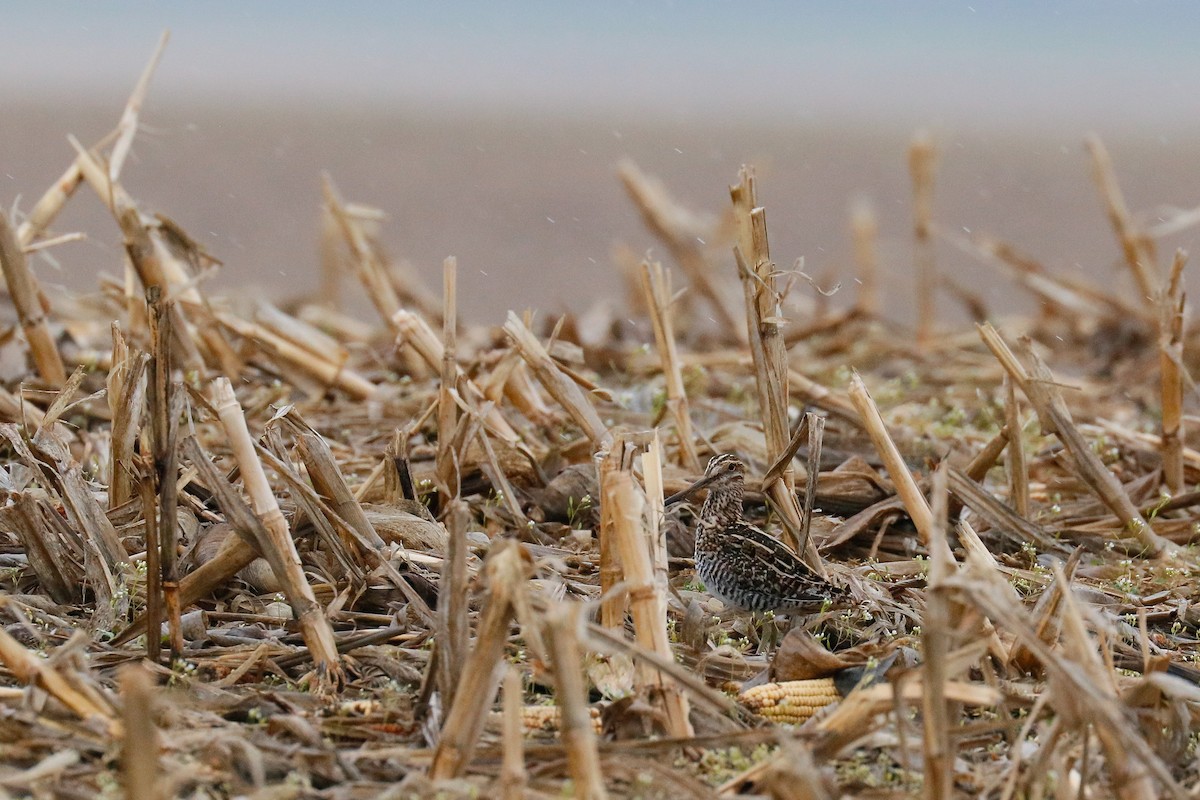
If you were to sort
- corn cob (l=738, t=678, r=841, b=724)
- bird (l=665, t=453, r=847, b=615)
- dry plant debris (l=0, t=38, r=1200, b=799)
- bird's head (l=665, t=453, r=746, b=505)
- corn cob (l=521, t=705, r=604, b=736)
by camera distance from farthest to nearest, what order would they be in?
bird's head (l=665, t=453, r=746, b=505), bird (l=665, t=453, r=847, b=615), corn cob (l=738, t=678, r=841, b=724), corn cob (l=521, t=705, r=604, b=736), dry plant debris (l=0, t=38, r=1200, b=799)

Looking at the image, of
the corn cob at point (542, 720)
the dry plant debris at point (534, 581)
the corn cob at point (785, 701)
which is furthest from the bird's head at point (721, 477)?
the corn cob at point (542, 720)

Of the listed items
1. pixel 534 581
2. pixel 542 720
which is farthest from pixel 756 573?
pixel 542 720

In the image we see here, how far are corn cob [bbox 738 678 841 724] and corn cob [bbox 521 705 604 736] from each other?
14.7 inches

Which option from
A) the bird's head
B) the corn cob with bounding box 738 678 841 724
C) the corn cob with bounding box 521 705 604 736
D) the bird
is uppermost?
the bird's head

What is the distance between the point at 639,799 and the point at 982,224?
1676 cm

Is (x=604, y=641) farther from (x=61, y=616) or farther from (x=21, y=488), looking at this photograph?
(x=21, y=488)

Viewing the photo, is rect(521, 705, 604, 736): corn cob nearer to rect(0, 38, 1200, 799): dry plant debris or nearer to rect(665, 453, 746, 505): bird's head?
rect(0, 38, 1200, 799): dry plant debris

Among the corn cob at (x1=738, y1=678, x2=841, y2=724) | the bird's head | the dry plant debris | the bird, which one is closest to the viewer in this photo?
the dry plant debris

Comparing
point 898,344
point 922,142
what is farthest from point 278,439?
point 922,142

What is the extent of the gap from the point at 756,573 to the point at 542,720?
0.82 m

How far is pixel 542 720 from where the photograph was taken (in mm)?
2906

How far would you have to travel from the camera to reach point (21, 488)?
3.71 meters

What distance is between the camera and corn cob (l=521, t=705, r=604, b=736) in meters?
2.90

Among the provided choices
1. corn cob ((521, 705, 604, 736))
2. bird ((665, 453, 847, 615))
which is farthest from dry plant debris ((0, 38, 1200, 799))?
bird ((665, 453, 847, 615))
